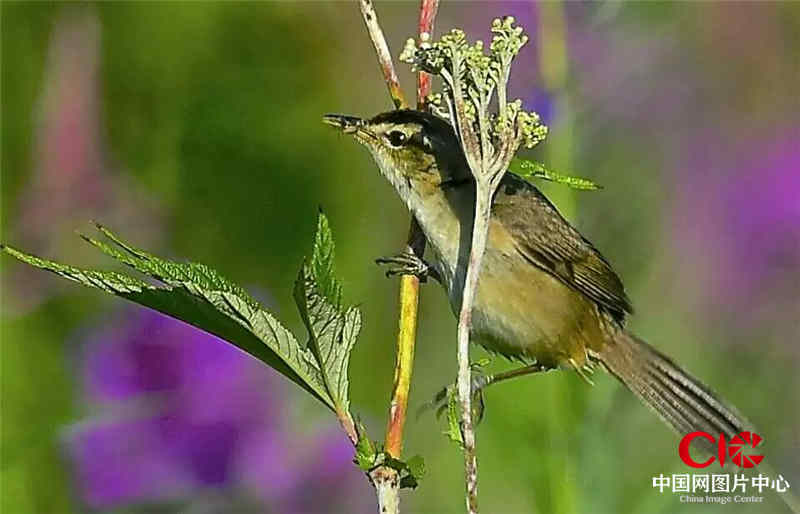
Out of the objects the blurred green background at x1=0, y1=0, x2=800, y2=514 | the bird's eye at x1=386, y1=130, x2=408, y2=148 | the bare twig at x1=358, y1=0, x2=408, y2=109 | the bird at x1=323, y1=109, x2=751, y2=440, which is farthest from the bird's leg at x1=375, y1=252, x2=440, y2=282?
the blurred green background at x1=0, y1=0, x2=800, y2=514

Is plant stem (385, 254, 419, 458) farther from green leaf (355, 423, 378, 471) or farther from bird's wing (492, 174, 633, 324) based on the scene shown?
bird's wing (492, 174, 633, 324)

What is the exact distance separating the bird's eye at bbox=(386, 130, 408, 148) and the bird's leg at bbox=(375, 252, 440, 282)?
0.43ft

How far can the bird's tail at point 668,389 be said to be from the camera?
1.38m

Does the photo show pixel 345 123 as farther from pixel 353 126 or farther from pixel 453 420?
pixel 453 420

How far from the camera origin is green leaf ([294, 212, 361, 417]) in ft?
2.18

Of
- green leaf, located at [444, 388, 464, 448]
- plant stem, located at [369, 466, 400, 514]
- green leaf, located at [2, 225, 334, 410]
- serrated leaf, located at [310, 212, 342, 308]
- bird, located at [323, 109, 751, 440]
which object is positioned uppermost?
bird, located at [323, 109, 751, 440]

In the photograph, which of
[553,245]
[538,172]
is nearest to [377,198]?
[553,245]

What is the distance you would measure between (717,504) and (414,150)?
2.65 feet

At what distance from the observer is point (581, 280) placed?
151 cm

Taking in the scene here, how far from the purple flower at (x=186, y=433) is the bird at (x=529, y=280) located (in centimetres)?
33

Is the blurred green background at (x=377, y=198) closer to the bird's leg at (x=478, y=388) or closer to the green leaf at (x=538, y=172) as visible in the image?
the bird's leg at (x=478, y=388)

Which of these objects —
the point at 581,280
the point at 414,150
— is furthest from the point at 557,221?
the point at 414,150

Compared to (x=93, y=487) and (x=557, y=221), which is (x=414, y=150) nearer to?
(x=557, y=221)

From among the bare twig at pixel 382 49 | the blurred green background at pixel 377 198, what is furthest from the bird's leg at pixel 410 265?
the blurred green background at pixel 377 198
